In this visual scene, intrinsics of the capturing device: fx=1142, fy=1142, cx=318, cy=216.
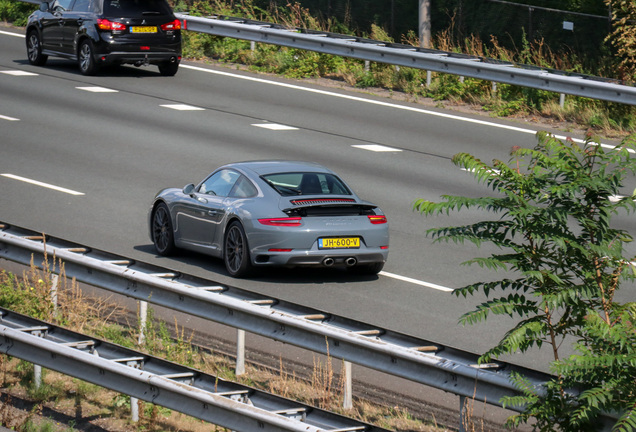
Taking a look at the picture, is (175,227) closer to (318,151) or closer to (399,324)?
(399,324)

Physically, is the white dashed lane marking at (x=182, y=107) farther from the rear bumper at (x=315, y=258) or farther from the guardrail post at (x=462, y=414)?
the guardrail post at (x=462, y=414)

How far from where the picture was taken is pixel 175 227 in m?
14.5

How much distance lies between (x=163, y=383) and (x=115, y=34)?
2032 centimetres

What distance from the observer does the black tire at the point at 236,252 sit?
1316 cm

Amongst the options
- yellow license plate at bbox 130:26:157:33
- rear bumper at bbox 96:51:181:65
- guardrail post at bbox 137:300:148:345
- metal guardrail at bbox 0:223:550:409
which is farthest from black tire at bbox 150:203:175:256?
yellow license plate at bbox 130:26:157:33

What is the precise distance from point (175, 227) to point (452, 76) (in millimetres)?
12997

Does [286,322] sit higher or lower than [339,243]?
higher

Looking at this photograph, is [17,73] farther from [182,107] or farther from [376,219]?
[376,219]

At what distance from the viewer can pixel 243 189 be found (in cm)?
1375

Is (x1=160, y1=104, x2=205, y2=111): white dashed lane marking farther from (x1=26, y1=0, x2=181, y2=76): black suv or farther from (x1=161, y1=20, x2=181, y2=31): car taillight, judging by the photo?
(x1=161, y1=20, x2=181, y2=31): car taillight

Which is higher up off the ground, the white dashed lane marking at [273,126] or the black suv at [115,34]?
the black suv at [115,34]

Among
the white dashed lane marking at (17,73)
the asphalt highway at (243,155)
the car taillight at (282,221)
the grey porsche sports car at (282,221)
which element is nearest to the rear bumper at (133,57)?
the asphalt highway at (243,155)

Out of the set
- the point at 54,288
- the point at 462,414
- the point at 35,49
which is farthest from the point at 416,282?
the point at 35,49

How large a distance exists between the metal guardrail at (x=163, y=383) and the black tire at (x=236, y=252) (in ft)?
14.9
